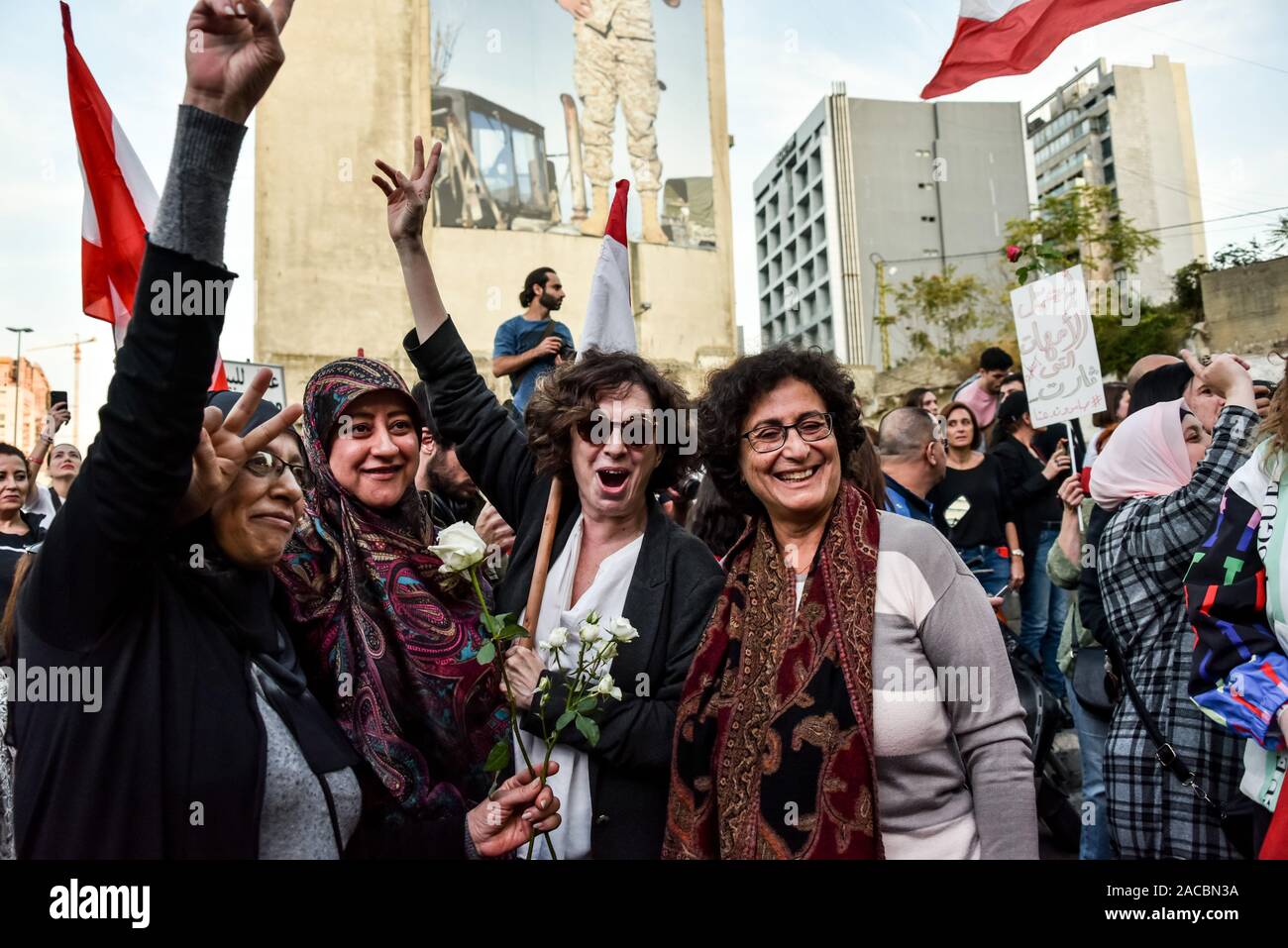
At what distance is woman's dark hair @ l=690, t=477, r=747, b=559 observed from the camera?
3449 millimetres

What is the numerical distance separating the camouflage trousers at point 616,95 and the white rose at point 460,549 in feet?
64.2

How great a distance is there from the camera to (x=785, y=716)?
2.04 metres

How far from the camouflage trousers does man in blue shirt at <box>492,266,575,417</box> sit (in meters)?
15.5

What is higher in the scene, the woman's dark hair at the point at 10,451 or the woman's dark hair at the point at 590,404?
the woman's dark hair at the point at 10,451

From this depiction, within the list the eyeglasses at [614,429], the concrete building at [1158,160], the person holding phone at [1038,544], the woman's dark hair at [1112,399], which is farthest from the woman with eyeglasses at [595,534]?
the concrete building at [1158,160]

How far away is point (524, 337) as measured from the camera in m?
5.88

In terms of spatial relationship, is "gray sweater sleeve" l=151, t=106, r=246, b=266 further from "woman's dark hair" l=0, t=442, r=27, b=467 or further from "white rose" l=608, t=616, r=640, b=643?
"woman's dark hair" l=0, t=442, r=27, b=467

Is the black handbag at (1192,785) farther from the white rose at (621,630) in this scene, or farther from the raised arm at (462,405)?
the raised arm at (462,405)

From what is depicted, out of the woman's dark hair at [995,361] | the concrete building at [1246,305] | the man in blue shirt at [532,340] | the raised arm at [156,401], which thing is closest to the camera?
the raised arm at [156,401]

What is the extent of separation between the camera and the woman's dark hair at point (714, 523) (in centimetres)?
345

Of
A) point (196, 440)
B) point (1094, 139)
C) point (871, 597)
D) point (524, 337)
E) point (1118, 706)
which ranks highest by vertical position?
point (1094, 139)
